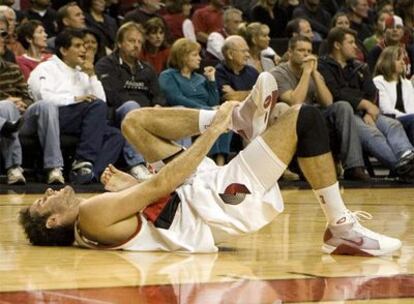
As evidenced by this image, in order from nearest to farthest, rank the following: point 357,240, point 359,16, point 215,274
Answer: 1. point 215,274
2. point 357,240
3. point 359,16

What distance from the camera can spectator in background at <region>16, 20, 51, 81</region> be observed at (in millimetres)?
11438

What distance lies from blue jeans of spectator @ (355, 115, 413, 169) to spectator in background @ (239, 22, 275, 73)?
177 centimetres

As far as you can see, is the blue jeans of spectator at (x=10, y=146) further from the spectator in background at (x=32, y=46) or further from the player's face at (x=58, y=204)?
the player's face at (x=58, y=204)

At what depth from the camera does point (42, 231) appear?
630 cm

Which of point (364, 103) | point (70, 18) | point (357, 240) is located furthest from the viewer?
point (70, 18)

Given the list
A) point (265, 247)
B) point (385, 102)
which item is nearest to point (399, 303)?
point (265, 247)

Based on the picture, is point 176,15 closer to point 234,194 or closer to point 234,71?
point 234,71

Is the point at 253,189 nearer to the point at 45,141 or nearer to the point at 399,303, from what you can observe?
the point at 399,303

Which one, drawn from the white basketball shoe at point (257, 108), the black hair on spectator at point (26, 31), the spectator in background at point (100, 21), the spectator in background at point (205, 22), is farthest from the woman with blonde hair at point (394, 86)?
the white basketball shoe at point (257, 108)

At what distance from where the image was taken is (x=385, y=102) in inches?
493

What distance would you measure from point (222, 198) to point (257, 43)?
293 inches

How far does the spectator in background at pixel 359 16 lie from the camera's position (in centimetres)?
1573

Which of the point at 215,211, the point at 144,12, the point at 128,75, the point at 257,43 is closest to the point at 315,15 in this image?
the point at 257,43

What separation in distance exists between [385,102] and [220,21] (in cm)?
313
